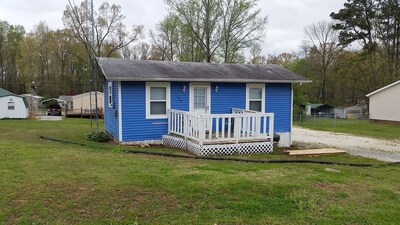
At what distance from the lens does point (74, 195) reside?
4.46m

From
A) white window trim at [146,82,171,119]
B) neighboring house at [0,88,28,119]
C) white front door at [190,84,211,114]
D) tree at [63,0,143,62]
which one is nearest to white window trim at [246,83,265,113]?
white front door at [190,84,211,114]

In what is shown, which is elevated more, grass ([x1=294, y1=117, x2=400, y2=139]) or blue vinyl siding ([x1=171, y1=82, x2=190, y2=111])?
blue vinyl siding ([x1=171, y1=82, x2=190, y2=111])

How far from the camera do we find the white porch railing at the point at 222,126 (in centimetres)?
927

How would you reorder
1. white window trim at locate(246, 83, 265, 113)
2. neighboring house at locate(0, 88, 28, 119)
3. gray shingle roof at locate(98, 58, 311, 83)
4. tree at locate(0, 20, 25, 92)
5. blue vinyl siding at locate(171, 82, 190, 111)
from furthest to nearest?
tree at locate(0, 20, 25, 92) < neighboring house at locate(0, 88, 28, 119) < white window trim at locate(246, 83, 265, 113) < blue vinyl siding at locate(171, 82, 190, 111) < gray shingle roof at locate(98, 58, 311, 83)

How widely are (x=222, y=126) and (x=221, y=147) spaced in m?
0.62

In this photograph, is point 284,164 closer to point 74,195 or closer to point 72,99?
point 74,195

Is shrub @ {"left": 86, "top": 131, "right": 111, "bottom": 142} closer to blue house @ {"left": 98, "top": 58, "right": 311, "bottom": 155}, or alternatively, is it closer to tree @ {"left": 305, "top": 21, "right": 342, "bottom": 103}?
blue house @ {"left": 98, "top": 58, "right": 311, "bottom": 155}

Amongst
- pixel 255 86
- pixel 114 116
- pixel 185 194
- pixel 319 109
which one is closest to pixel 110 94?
pixel 114 116

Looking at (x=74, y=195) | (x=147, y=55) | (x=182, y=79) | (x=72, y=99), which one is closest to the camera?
(x=74, y=195)

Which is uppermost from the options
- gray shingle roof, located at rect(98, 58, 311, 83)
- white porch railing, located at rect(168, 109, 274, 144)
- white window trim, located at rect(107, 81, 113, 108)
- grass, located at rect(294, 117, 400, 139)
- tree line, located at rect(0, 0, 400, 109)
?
tree line, located at rect(0, 0, 400, 109)

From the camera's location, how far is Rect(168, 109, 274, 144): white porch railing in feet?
30.4

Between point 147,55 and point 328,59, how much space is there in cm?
2511

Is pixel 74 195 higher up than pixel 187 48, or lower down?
lower down

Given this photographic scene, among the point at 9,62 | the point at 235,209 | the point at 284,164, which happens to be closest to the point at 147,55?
the point at 9,62
